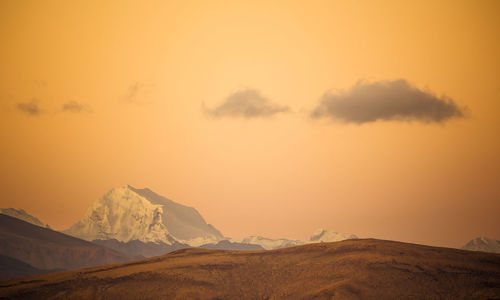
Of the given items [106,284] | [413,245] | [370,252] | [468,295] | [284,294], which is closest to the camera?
[468,295]

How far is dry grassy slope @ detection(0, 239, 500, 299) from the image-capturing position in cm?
11688

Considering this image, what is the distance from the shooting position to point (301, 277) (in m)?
133

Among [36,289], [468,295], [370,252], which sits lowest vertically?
[36,289]

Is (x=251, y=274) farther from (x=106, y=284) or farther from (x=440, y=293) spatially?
(x=440, y=293)

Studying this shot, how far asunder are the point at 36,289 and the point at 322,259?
81.3m

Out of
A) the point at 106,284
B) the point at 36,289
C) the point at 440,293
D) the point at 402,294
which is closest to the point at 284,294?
the point at 402,294

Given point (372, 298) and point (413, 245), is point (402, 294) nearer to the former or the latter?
point (372, 298)

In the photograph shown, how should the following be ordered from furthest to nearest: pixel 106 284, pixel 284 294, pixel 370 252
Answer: pixel 370 252 → pixel 106 284 → pixel 284 294

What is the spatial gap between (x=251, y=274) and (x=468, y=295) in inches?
2272

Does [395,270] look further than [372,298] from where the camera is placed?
Yes

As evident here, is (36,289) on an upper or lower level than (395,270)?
lower

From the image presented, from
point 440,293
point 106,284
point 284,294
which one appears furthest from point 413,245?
point 106,284

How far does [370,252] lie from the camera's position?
5645 inches

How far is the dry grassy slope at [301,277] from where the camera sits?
4601 inches
